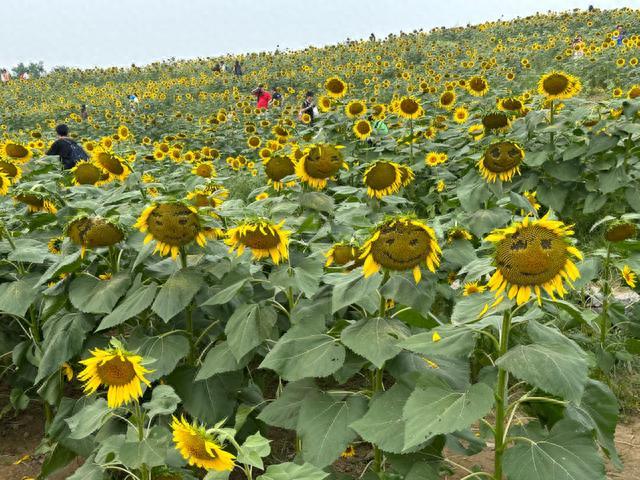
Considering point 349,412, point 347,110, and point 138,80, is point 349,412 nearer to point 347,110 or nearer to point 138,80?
point 347,110

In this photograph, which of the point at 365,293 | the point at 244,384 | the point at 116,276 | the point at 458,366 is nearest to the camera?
the point at 365,293

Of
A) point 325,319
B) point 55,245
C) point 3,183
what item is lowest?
point 325,319

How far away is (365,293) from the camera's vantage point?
1835mm

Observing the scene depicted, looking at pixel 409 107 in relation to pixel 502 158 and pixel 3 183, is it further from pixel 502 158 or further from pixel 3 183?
pixel 3 183

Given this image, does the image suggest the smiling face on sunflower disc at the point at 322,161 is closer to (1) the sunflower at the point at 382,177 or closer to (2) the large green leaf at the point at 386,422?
(1) the sunflower at the point at 382,177

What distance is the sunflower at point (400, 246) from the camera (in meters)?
1.79

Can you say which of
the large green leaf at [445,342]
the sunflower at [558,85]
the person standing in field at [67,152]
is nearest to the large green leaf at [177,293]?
the large green leaf at [445,342]

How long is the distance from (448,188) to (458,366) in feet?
13.1

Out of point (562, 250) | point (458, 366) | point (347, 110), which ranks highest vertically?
point (347, 110)

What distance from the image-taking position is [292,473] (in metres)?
1.55

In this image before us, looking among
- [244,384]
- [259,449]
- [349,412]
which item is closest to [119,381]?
[259,449]

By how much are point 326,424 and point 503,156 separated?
2.21m

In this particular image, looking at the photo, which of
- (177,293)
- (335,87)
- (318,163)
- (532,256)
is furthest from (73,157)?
(532,256)

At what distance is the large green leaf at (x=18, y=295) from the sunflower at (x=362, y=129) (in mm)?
4072
